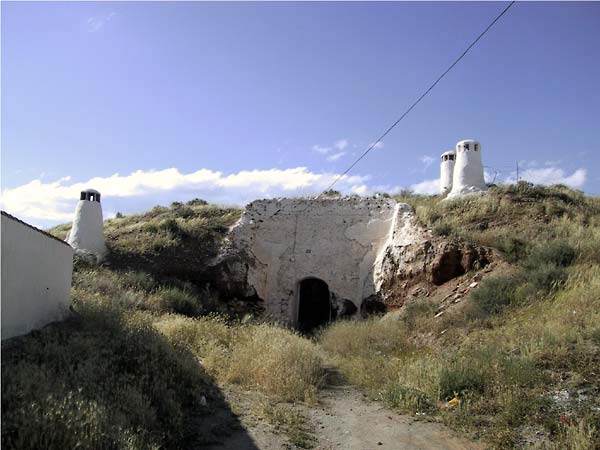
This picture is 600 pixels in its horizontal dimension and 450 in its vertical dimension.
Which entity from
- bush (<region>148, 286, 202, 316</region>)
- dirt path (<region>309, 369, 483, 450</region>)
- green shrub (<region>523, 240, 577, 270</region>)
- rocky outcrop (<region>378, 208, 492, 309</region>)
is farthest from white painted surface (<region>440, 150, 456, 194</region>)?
dirt path (<region>309, 369, 483, 450</region>)

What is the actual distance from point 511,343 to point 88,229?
15.2 metres

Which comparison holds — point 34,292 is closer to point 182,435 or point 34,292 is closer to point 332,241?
point 182,435

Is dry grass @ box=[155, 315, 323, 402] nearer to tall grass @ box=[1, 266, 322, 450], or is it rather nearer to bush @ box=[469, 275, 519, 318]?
tall grass @ box=[1, 266, 322, 450]

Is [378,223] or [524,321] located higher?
[378,223]

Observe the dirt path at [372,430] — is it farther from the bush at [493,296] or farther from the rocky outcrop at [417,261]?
the rocky outcrop at [417,261]

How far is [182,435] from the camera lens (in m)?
6.09

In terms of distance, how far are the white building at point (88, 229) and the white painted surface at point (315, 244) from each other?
5111 mm

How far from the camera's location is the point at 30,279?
8.27 meters

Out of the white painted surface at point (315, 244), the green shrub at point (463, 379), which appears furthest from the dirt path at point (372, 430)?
the white painted surface at point (315, 244)

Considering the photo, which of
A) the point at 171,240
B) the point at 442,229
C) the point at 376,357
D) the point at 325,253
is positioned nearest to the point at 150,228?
the point at 171,240

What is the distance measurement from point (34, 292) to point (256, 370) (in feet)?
13.9

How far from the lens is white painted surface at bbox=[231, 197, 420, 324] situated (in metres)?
18.3

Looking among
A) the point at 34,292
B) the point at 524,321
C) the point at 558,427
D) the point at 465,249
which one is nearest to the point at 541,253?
the point at 465,249

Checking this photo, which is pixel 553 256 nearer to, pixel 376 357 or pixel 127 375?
pixel 376 357
